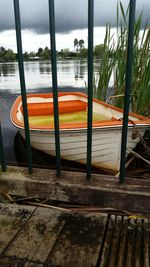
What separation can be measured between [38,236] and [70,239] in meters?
0.16

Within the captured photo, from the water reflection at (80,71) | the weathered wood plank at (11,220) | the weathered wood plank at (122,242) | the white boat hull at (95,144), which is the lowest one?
the white boat hull at (95,144)

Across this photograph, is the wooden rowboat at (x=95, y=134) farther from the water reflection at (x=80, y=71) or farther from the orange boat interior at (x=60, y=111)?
the water reflection at (x=80, y=71)

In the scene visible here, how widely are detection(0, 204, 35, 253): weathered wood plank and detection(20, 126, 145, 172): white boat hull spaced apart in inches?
68.9

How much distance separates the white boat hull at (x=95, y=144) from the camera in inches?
123

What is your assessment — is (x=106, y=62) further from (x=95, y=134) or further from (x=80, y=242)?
(x=80, y=242)

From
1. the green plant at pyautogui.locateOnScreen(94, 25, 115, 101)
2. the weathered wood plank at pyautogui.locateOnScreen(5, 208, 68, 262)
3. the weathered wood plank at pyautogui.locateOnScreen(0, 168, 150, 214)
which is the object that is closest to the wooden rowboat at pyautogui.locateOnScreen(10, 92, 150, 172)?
the green plant at pyautogui.locateOnScreen(94, 25, 115, 101)

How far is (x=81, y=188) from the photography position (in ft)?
4.10

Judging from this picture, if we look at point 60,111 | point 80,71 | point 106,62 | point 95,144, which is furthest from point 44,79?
point 95,144

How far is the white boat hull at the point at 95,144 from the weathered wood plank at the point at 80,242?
5.97 ft

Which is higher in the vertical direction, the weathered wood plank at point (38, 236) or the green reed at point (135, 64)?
the green reed at point (135, 64)

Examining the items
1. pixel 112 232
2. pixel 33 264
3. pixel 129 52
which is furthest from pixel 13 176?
pixel 129 52

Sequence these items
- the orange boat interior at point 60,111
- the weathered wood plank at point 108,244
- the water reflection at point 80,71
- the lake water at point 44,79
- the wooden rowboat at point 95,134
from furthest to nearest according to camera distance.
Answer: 1. the lake water at point 44,79
2. the water reflection at point 80,71
3. the orange boat interior at point 60,111
4. the wooden rowboat at point 95,134
5. the weathered wood plank at point 108,244

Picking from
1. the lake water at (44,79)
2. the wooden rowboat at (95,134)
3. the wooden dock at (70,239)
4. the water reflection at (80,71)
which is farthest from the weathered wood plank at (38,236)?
the water reflection at (80,71)

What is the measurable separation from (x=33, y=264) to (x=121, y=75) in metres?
2.73
